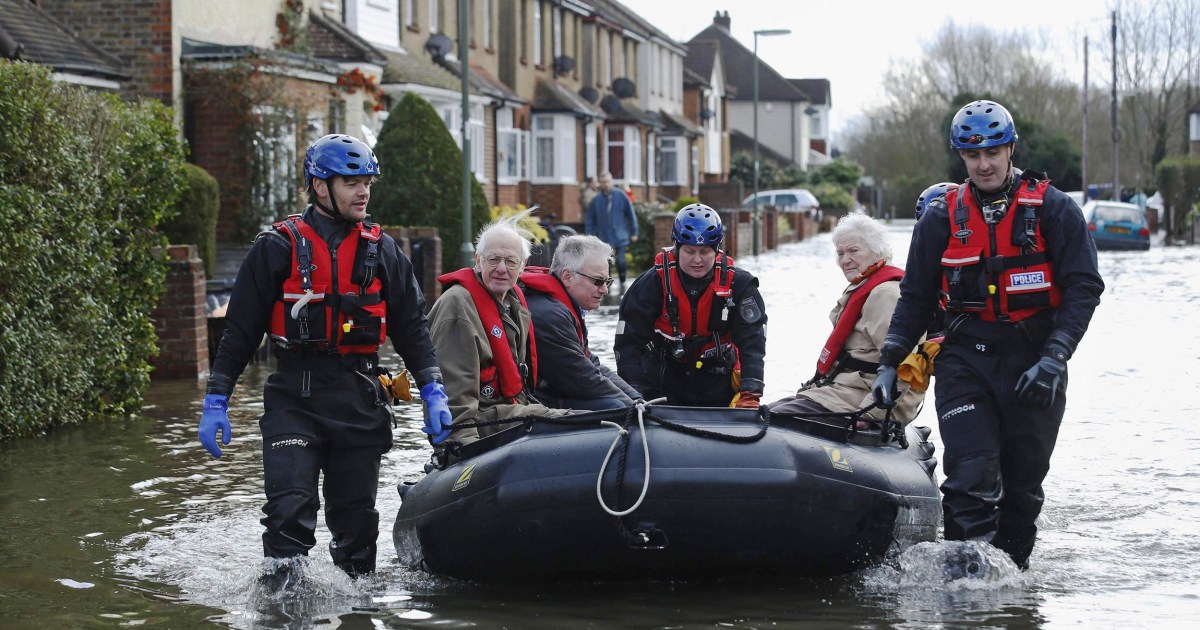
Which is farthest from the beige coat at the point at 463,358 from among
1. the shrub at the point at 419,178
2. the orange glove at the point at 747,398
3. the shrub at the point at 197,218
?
the shrub at the point at 419,178

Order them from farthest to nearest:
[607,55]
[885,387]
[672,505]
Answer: [607,55] < [885,387] < [672,505]

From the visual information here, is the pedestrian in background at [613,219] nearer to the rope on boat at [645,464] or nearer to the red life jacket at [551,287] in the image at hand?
the red life jacket at [551,287]

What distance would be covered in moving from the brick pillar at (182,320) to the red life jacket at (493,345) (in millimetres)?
7165

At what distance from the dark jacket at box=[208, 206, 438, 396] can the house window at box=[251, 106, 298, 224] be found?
16736 millimetres

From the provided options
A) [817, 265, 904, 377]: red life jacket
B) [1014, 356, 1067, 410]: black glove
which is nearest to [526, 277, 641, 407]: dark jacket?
[817, 265, 904, 377]: red life jacket

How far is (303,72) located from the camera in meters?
24.8

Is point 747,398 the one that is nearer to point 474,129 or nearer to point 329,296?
point 329,296

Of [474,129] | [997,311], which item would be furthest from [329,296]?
[474,129]

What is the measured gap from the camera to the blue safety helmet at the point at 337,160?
266 inches

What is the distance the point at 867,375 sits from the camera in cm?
809

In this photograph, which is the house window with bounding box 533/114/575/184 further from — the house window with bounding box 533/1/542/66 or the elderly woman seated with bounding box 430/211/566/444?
the elderly woman seated with bounding box 430/211/566/444

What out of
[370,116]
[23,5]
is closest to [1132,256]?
[370,116]

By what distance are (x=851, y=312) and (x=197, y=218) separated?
1041cm

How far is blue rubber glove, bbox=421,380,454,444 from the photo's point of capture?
22.6ft
